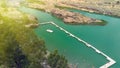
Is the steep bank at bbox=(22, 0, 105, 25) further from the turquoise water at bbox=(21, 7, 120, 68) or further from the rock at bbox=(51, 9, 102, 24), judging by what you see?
the turquoise water at bbox=(21, 7, 120, 68)

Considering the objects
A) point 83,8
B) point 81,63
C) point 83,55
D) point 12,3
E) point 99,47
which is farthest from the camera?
point 83,8

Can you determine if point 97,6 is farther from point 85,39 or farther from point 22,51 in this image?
point 22,51

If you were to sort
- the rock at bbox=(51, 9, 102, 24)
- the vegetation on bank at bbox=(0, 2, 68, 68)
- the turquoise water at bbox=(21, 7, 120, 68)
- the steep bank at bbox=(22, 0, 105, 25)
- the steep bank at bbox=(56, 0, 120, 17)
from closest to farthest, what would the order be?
the vegetation on bank at bbox=(0, 2, 68, 68)
the turquoise water at bbox=(21, 7, 120, 68)
the rock at bbox=(51, 9, 102, 24)
the steep bank at bbox=(22, 0, 105, 25)
the steep bank at bbox=(56, 0, 120, 17)

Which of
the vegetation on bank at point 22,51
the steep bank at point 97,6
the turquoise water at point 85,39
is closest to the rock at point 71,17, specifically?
the turquoise water at point 85,39

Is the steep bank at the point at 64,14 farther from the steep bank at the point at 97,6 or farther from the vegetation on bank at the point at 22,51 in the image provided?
the vegetation on bank at the point at 22,51

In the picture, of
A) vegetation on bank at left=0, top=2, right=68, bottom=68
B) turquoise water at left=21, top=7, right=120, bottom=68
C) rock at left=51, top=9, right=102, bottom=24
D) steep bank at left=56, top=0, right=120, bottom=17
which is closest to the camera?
vegetation on bank at left=0, top=2, right=68, bottom=68

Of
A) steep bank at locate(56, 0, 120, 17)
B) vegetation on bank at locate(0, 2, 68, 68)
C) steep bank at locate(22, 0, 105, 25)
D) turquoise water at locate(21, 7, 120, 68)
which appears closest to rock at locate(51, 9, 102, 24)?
steep bank at locate(22, 0, 105, 25)

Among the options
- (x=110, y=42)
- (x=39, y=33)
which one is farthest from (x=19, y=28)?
(x=110, y=42)

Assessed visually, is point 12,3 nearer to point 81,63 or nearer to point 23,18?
point 23,18
